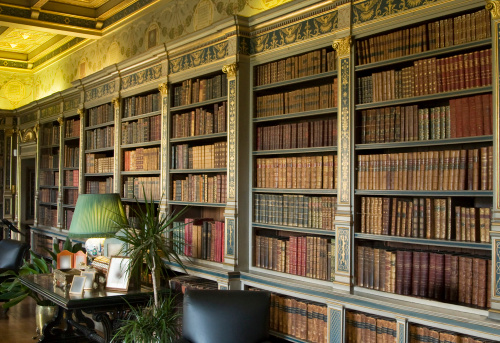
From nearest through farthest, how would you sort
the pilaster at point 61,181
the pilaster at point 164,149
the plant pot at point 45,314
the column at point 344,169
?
the column at point 344,169, the plant pot at point 45,314, the pilaster at point 164,149, the pilaster at point 61,181

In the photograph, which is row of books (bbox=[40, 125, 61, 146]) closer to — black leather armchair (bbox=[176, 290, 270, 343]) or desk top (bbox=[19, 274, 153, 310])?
desk top (bbox=[19, 274, 153, 310])

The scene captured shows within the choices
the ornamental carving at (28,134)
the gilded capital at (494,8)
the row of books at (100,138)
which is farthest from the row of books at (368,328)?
the ornamental carving at (28,134)

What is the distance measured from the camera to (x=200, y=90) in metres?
4.92

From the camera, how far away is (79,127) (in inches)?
298

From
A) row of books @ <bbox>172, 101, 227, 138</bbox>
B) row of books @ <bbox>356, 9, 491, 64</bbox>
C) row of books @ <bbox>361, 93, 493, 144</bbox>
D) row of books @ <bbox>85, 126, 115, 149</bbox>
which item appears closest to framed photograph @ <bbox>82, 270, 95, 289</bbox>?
row of books @ <bbox>172, 101, 227, 138</bbox>

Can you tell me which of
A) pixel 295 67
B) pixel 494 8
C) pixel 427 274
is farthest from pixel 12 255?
pixel 494 8

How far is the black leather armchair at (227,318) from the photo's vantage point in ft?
10.9

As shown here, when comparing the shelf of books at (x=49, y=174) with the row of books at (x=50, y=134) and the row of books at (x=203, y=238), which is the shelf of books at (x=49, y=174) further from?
the row of books at (x=203, y=238)

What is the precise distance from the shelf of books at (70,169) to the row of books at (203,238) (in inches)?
123

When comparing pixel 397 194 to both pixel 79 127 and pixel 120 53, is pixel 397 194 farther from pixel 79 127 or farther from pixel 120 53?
pixel 79 127

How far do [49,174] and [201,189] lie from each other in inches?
188

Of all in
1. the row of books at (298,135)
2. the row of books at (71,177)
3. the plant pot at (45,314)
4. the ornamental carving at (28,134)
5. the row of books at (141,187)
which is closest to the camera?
the row of books at (298,135)

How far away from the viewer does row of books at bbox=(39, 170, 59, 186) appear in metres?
8.51

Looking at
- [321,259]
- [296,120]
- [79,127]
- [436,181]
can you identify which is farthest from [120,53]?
[436,181]
